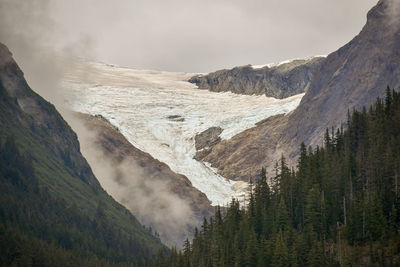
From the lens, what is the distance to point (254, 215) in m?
158

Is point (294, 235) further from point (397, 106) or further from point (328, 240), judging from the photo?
point (397, 106)

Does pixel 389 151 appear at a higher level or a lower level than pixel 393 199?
higher

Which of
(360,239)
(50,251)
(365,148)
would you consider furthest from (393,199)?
(50,251)

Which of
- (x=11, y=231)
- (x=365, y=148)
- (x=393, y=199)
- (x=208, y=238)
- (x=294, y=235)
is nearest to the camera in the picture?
(x=393, y=199)

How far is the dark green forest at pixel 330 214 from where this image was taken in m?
125

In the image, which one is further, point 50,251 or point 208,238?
point 50,251

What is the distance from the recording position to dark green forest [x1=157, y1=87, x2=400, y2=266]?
124688mm

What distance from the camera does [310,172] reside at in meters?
156

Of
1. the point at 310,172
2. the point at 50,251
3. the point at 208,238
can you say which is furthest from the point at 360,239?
the point at 50,251

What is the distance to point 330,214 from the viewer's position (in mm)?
139375

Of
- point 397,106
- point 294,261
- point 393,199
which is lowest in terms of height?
point 294,261

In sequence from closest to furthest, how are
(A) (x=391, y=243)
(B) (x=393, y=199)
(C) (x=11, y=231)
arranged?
(A) (x=391, y=243) → (B) (x=393, y=199) → (C) (x=11, y=231)

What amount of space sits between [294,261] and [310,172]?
30.0 m

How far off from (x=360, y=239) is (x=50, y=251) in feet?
305
